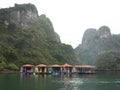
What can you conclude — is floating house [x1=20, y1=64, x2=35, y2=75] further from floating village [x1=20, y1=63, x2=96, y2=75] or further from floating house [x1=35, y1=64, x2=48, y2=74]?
floating house [x1=35, y1=64, x2=48, y2=74]

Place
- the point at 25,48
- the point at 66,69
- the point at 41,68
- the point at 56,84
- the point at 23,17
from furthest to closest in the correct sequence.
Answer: the point at 23,17 → the point at 25,48 → the point at 41,68 → the point at 66,69 → the point at 56,84

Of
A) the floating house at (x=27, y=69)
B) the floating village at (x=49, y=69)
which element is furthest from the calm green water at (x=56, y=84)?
the floating village at (x=49, y=69)

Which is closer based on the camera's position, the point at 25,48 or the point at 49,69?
the point at 49,69

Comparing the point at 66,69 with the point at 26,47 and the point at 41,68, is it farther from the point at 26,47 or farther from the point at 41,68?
the point at 26,47

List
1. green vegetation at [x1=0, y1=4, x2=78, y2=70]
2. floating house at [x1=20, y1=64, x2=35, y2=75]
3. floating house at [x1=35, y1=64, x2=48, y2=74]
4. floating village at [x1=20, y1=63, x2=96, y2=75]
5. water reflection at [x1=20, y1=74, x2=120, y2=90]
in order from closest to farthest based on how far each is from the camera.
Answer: water reflection at [x1=20, y1=74, x2=120, y2=90]
floating house at [x1=20, y1=64, x2=35, y2=75]
floating village at [x1=20, y1=63, x2=96, y2=75]
floating house at [x1=35, y1=64, x2=48, y2=74]
green vegetation at [x1=0, y1=4, x2=78, y2=70]

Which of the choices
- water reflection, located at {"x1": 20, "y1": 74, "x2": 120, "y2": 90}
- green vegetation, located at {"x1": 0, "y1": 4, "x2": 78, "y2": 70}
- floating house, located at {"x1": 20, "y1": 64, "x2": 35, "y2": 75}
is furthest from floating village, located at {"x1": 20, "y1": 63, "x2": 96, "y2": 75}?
water reflection, located at {"x1": 20, "y1": 74, "x2": 120, "y2": 90}

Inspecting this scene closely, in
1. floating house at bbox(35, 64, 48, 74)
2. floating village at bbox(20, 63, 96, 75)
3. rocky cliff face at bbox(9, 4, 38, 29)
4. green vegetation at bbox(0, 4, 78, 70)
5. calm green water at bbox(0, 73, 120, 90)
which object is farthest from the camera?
rocky cliff face at bbox(9, 4, 38, 29)

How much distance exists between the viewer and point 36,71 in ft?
315

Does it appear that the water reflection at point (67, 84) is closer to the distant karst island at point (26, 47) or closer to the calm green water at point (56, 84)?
the calm green water at point (56, 84)

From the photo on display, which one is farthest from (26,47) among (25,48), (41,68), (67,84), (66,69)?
(67,84)

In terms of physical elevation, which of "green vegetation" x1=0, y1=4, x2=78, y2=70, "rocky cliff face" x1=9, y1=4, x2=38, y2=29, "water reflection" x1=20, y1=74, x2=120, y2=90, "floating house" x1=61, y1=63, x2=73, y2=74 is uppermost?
"rocky cliff face" x1=9, y1=4, x2=38, y2=29

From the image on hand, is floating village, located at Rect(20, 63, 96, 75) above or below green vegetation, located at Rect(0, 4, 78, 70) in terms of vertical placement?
below

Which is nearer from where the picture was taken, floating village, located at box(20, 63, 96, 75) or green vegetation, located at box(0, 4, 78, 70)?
floating village, located at box(20, 63, 96, 75)

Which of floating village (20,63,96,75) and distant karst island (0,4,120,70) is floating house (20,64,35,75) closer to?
floating village (20,63,96,75)
